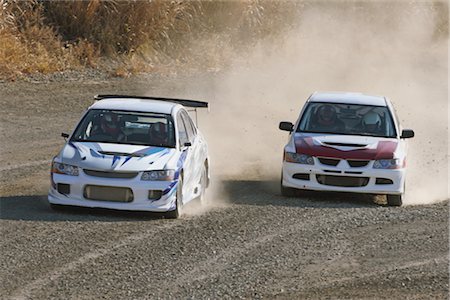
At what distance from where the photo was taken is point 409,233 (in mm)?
14305

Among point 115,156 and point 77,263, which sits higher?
point 115,156

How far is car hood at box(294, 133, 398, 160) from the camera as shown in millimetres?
16641

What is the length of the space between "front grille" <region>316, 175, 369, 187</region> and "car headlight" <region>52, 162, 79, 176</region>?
381 cm

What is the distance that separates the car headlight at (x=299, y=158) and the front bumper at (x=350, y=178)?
0.21 feet

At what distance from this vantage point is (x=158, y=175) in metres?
14.6

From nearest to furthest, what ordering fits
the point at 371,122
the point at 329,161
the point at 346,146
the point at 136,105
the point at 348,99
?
the point at 136,105
the point at 329,161
the point at 346,146
the point at 371,122
the point at 348,99

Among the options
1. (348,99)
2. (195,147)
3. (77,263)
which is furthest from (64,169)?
(348,99)

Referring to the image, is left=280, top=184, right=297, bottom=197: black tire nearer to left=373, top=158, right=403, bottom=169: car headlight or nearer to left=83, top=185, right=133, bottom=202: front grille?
left=373, top=158, right=403, bottom=169: car headlight

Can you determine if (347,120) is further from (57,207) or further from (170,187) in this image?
(57,207)

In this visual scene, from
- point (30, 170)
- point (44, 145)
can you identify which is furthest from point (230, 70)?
point (30, 170)

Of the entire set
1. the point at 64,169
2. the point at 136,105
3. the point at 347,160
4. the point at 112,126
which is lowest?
the point at 347,160

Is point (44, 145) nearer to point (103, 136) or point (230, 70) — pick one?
point (103, 136)

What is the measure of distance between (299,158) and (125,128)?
8.81ft

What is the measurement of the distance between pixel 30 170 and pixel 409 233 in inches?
277
